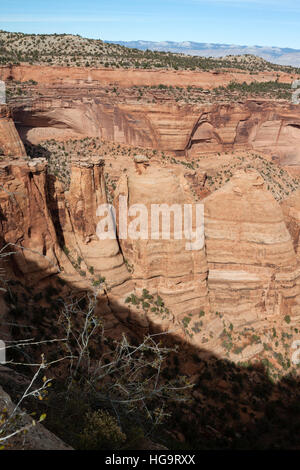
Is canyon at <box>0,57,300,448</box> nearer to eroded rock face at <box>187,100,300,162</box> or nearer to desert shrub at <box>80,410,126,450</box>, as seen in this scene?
desert shrub at <box>80,410,126,450</box>

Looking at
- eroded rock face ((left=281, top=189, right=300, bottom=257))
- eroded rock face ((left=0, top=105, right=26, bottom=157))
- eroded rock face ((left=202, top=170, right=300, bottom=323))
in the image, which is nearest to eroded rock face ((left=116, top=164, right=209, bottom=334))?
eroded rock face ((left=202, top=170, right=300, bottom=323))

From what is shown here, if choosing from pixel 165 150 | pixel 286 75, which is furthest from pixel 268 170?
pixel 286 75

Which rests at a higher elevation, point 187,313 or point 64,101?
point 64,101

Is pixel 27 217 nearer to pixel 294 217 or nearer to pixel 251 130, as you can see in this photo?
pixel 294 217

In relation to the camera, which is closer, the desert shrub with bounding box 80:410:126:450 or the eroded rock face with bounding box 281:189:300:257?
the desert shrub with bounding box 80:410:126:450

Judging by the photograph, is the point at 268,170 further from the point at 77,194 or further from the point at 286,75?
the point at 77,194

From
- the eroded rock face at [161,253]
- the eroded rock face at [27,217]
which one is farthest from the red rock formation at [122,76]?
the eroded rock face at [27,217]

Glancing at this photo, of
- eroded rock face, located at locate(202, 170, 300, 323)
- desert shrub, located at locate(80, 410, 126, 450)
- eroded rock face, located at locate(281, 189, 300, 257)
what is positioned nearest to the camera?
desert shrub, located at locate(80, 410, 126, 450)

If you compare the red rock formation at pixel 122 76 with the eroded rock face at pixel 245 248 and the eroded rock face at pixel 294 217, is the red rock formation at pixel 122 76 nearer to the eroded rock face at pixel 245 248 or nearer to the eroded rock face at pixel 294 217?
the eroded rock face at pixel 294 217
